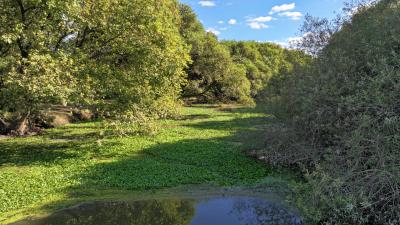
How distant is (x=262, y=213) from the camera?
13.0m

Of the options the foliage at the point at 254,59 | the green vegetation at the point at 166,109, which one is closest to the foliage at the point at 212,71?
the foliage at the point at 254,59

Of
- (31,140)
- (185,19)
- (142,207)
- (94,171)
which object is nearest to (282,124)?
(142,207)

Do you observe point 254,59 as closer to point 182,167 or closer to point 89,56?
point 89,56

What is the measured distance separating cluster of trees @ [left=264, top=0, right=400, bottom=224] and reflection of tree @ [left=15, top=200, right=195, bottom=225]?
379 centimetres

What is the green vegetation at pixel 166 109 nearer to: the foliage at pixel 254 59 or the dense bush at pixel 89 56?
the dense bush at pixel 89 56

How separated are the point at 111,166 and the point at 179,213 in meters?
5.76

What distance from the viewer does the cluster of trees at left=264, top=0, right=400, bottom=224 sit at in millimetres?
9578

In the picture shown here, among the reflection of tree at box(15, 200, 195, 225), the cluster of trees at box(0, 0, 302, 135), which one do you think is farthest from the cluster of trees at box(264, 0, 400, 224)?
the reflection of tree at box(15, 200, 195, 225)

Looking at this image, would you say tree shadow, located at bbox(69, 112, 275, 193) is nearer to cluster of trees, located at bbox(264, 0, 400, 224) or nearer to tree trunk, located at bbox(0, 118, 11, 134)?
cluster of trees, located at bbox(264, 0, 400, 224)

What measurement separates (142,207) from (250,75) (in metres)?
53.3

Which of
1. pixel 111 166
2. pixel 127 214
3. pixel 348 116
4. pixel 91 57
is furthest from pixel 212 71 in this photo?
pixel 348 116

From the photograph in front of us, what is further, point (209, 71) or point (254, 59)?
point (254, 59)

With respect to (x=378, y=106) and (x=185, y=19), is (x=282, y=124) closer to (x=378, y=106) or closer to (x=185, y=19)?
(x=378, y=106)

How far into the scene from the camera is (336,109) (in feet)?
38.5
